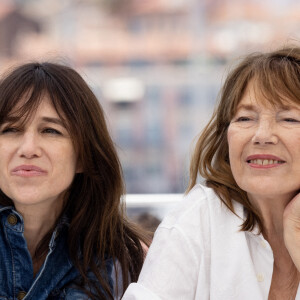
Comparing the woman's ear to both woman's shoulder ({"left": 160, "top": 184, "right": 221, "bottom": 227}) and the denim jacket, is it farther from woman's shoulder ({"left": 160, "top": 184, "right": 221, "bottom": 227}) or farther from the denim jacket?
woman's shoulder ({"left": 160, "top": 184, "right": 221, "bottom": 227})

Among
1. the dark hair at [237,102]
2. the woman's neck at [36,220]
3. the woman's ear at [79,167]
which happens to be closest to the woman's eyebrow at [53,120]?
the woman's ear at [79,167]

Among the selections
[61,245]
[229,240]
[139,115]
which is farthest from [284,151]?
[139,115]

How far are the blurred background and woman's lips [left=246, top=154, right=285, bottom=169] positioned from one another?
2323 cm

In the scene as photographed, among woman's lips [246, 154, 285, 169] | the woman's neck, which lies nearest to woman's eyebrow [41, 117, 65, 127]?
the woman's neck

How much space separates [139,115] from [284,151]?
24.8 meters

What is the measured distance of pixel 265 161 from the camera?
1375 millimetres

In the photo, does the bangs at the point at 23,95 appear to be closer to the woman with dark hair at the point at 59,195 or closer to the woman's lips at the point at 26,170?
the woman with dark hair at the point at 59,195

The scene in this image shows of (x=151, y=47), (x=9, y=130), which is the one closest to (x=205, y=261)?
(x=9, y=130)

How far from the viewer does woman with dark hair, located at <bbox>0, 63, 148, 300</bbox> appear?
58.7 inches

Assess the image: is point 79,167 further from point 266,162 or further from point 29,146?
point 266,162

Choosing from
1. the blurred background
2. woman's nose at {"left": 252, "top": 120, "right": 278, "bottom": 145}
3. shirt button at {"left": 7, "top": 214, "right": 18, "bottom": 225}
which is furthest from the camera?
the blurred background

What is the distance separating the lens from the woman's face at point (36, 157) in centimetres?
147

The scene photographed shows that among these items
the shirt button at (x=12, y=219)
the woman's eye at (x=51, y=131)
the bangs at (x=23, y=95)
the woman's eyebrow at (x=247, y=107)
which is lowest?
the shirt button at (x=12, y=219)

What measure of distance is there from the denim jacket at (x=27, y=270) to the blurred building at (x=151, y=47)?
75.7 feet
